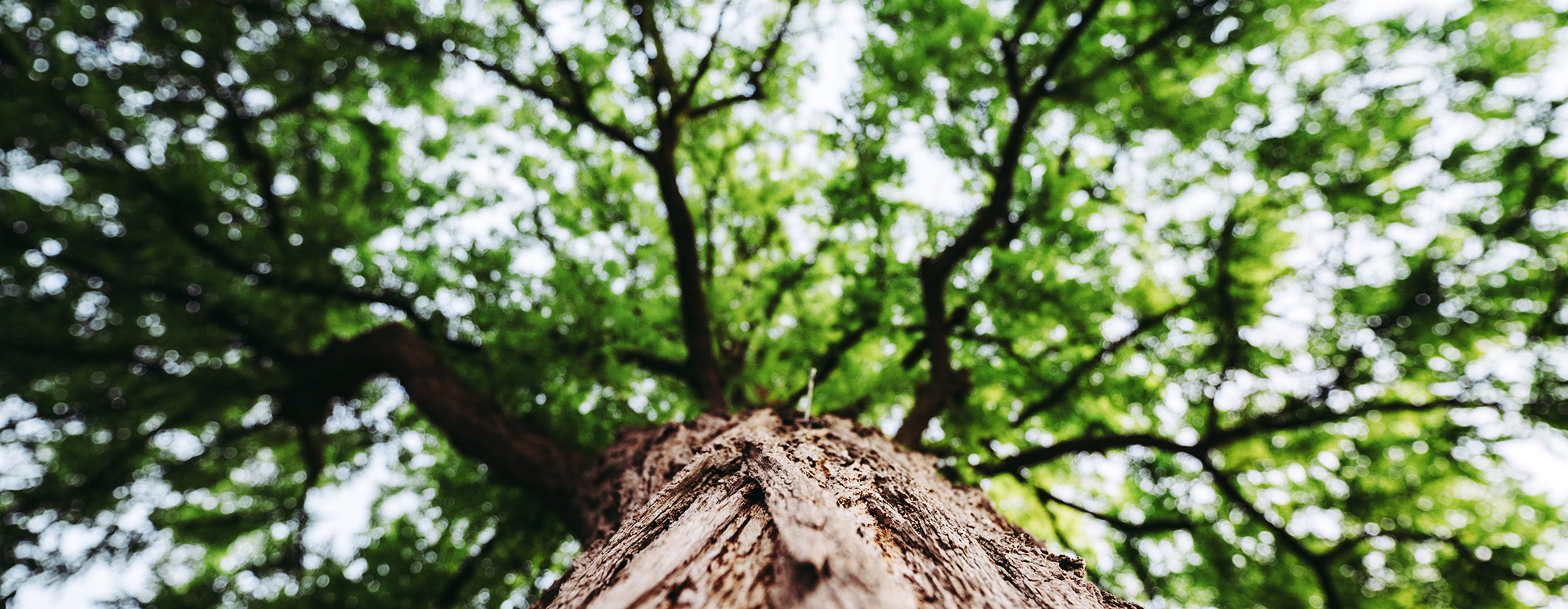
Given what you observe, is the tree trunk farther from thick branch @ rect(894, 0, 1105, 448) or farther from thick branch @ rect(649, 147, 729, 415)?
thick branch @ rect(649, 147, 729, 415)

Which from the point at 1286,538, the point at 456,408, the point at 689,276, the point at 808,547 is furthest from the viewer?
the point at 1286,538

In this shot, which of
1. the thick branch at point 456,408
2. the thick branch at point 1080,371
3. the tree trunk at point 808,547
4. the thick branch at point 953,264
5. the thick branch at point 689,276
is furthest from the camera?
the thick branch at point 1080,371

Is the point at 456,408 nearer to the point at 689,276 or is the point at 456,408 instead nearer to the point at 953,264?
the point at 689,276

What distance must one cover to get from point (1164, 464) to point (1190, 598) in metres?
1.61

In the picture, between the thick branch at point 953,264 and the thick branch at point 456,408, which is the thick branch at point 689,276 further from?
the thick branch at point 953,264

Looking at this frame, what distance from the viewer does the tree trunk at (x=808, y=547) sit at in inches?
31.4

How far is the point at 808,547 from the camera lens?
2.70 ft

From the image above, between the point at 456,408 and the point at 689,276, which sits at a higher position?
the point at 456,408

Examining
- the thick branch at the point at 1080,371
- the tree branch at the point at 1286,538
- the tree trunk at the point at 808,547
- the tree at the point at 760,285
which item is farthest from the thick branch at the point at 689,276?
the tree branch at the point at 1286,538

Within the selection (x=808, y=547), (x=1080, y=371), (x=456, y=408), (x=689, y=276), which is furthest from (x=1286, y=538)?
(x=456, y=408)

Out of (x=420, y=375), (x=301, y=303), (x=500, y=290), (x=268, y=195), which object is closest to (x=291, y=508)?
(x=301, y=303)

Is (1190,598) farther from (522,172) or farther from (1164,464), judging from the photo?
(522,172)

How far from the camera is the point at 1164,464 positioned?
16.0 feet

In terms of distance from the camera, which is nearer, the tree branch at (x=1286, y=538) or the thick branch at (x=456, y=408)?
the thick branch at (x=456, y=408)
